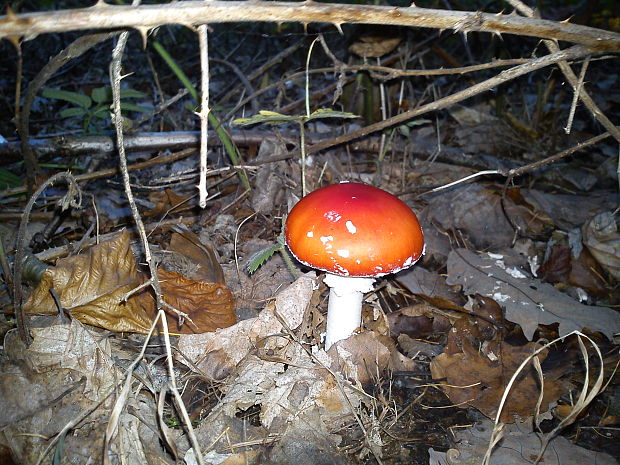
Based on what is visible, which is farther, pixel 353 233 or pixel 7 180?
pixel 7 180

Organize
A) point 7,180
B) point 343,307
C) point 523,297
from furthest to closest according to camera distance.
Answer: point 7,180 → point 523,297 → point 343,307

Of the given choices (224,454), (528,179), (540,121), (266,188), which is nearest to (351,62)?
(266,188)

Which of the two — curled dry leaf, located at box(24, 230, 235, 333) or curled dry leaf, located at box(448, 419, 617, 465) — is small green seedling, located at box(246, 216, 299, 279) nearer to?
curled dry leaf, located at box(24, 230, 235, 333)

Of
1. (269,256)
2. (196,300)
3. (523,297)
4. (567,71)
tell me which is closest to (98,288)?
(196,300)

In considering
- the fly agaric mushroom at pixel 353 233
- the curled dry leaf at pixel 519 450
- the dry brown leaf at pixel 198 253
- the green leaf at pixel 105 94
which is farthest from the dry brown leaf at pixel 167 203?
the curled dry leaf at pixel 519 450

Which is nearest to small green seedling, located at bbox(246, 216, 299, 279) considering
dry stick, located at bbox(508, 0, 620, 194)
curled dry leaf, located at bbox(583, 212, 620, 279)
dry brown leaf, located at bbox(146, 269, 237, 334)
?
dry brown leaf, located at bbox(146, 269, 237, 334)

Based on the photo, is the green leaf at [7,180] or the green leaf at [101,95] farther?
the green leaf at [101,95]

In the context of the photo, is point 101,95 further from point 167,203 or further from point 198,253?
point 198,253

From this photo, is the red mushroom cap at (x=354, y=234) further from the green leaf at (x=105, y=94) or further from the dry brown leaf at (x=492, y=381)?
the green leaf at (x=105, y=94)

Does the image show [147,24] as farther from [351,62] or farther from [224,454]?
[351,62]
